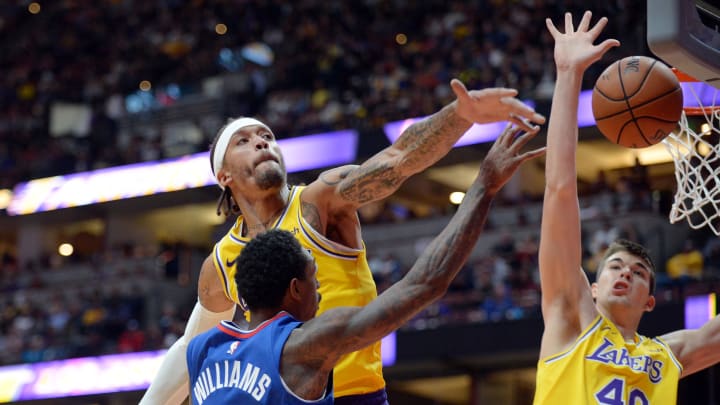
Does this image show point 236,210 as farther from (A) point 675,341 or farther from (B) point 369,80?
(B) point 369,80

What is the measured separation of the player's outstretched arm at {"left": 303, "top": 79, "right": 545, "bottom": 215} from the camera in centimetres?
357

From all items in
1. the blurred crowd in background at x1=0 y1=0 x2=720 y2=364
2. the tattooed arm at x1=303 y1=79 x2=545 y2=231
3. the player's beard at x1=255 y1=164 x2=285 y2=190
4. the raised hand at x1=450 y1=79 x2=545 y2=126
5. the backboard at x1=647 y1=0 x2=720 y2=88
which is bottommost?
the raised hand at x1=450 y1=79 x2=545 y2=126

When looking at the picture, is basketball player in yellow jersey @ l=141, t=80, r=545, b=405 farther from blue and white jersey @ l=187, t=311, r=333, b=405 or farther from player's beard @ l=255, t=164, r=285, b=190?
blue and white jersey @ l=187, t=311, r=333, b=405

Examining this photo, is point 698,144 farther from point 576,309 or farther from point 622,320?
point 576,309

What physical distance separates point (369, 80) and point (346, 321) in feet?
48.0

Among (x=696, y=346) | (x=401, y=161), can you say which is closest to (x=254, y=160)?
(x=401, y=161)

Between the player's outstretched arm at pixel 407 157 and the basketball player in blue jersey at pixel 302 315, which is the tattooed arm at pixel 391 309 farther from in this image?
the player's outstretched arm at pixel 407 157

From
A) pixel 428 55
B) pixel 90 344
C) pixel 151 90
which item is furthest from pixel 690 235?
pixel 151 90

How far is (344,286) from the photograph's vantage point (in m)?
4.28

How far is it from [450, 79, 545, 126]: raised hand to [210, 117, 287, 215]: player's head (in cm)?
116

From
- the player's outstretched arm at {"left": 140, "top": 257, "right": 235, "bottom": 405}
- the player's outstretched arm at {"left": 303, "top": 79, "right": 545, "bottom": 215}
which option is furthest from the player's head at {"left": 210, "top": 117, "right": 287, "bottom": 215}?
the player's outstretched arm at {"left": 140, "top": 257, "right": 235, "bottom": 405}

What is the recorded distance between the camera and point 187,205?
20.8 m

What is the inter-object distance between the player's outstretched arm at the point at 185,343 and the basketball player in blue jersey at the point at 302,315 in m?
1.46

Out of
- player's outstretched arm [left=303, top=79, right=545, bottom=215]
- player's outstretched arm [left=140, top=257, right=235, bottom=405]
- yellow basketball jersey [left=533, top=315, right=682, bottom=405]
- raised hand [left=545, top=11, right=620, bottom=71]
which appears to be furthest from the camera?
player's outstretched arm [left=140, top=257, right=235, bottom=405]
